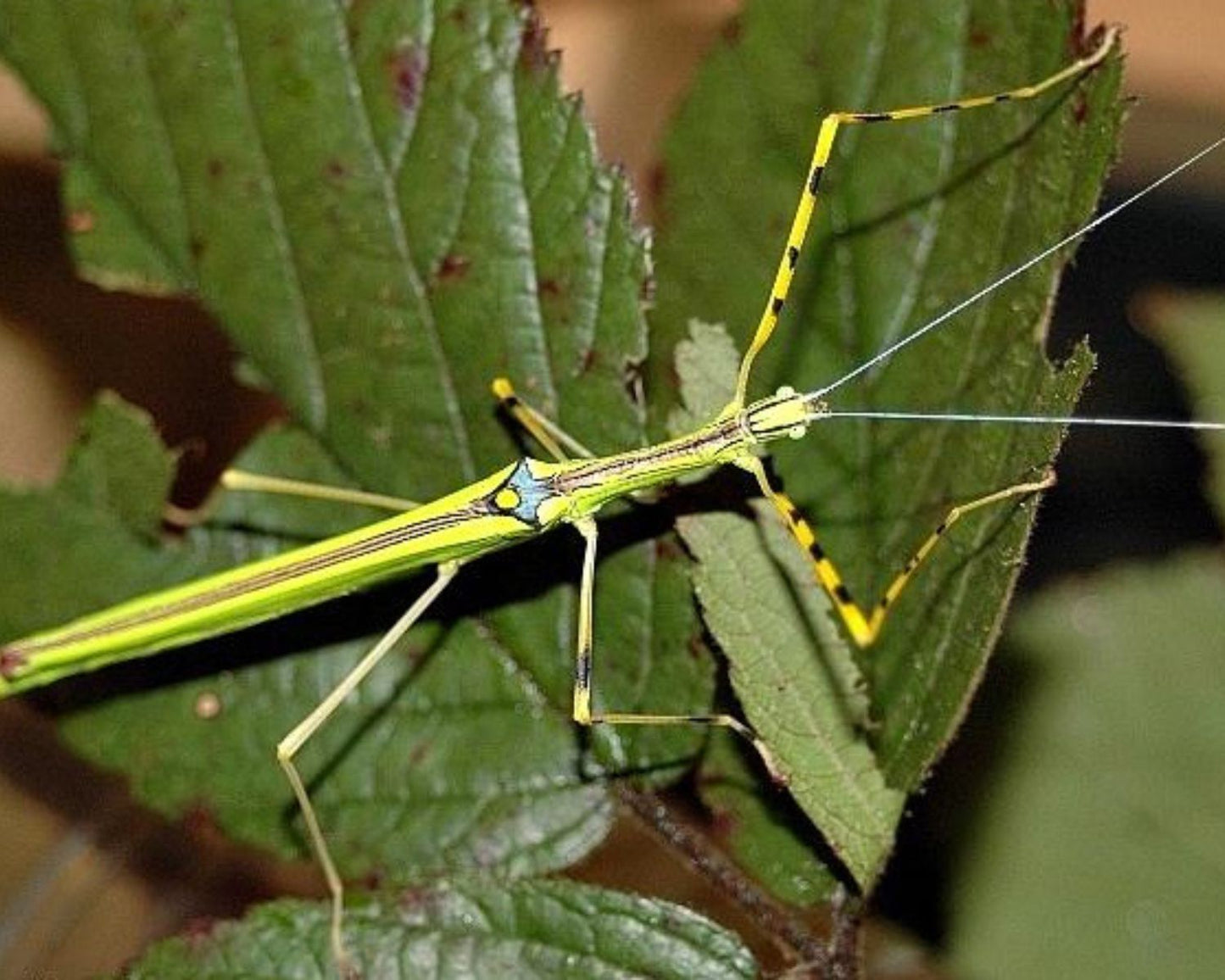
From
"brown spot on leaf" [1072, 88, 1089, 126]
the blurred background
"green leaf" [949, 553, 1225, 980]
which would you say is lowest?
"green leaf" [949, 553, 1225, 980]

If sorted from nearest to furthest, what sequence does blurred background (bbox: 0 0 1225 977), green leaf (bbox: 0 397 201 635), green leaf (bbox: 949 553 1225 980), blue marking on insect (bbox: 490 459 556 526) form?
blue marking on insect (bbox: 490 459 556 526) < green leaf (bbox: 0 397 201 635) < green leaf (bbox: 949 553 1225 980) < blurred background (bbox: 0 0 1225 977)

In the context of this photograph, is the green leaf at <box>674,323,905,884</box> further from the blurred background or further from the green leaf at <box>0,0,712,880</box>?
the blurred background

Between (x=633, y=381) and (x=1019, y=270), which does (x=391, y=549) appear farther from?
(x=1019, y=270)

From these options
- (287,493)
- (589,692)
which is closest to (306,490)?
(287,493)

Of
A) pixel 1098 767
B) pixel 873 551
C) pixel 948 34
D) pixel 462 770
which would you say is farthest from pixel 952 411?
pixel 1098 767

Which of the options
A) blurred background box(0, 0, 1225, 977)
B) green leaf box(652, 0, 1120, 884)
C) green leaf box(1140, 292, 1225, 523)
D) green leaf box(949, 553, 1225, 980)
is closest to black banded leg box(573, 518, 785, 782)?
green leaf box(652, 0, 1120, 884)

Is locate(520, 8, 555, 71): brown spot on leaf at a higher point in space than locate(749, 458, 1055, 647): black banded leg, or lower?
higher
